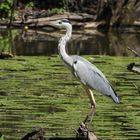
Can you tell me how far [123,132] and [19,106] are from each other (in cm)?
180

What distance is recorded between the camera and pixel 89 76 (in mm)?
7754

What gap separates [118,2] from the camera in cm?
2603

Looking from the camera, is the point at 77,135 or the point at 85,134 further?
the point at 77,135

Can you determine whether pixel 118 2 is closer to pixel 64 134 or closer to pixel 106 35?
pixel 106 35

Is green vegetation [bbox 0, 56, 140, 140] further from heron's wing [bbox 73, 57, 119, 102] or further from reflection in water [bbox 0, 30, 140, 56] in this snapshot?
reflection in water [bbox 0, 30, 140, 56]

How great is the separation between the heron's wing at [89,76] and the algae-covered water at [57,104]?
1.43 feet

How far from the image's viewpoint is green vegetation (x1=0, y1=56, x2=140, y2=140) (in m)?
7.36

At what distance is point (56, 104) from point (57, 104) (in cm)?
2

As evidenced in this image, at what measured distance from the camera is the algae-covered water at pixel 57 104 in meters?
7.33

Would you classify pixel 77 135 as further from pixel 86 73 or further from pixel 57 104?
pixel 57 104

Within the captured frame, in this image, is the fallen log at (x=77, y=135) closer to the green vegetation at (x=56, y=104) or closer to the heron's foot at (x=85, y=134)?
the heron's foot at (x=85, y=134)

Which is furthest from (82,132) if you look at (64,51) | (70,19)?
(70,19)

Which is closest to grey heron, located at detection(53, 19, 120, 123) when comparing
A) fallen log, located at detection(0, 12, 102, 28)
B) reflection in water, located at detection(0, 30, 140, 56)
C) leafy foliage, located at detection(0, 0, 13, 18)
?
reflection in water, located at detection(0, 30, 140, 56)

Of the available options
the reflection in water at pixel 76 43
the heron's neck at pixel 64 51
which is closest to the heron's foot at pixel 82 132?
the heron's neck at pixel 64 51
